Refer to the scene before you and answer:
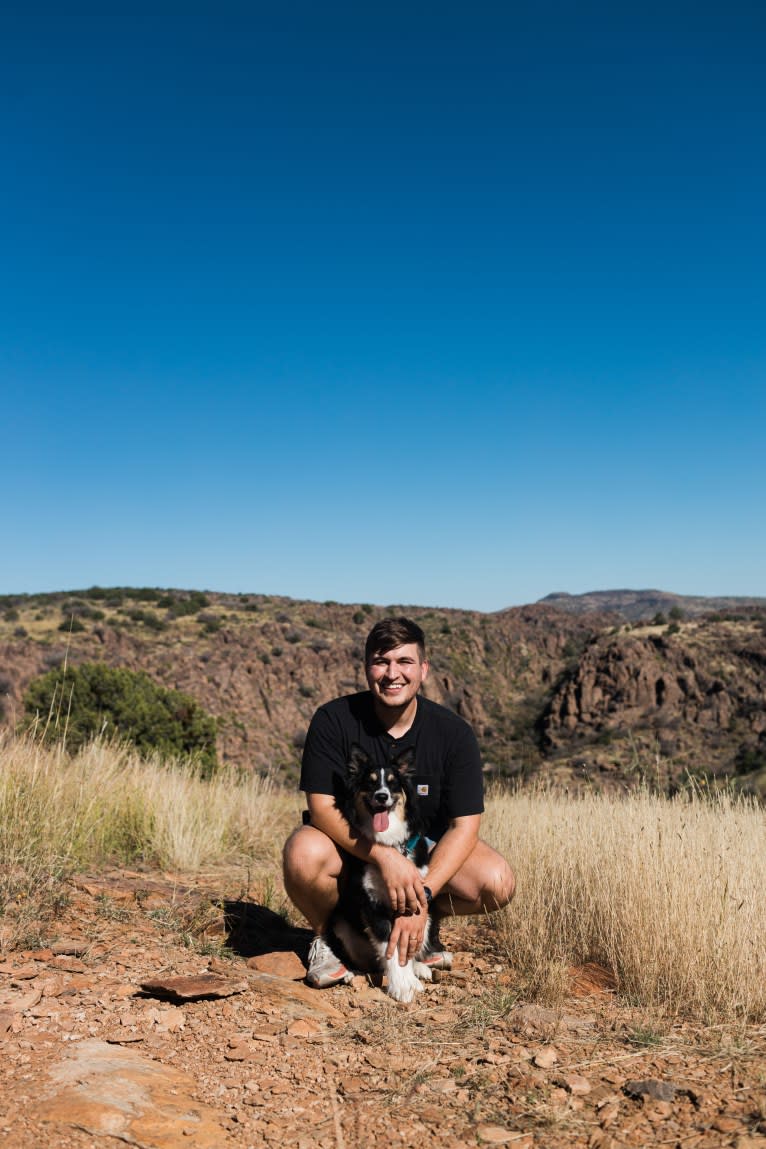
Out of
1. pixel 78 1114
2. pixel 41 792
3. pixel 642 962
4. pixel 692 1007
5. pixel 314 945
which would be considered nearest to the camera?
pixel 78 1114

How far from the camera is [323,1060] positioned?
11.1ft

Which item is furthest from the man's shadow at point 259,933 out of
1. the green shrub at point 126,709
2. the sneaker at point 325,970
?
the green shrub at point 126,709

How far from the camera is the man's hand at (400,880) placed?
3.91 meters

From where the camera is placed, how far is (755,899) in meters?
4.17

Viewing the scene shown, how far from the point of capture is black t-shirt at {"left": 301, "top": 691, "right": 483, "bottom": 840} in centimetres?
432

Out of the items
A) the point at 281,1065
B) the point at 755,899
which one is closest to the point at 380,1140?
the point at 281,1065

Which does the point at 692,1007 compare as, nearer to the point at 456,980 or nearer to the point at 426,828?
the point at 456,980

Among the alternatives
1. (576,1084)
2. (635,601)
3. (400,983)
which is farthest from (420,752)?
(635,601)

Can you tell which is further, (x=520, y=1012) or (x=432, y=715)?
(x=432, y=715)

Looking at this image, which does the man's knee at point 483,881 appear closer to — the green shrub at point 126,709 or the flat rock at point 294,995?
the flat rock at point 294,995

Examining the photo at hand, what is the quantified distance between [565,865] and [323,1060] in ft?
7.78

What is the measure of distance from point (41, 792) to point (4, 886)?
1.32 meters

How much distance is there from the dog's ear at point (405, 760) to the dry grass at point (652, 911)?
124 centimetres

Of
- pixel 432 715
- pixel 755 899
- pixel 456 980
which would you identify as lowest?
pixel 456 980
